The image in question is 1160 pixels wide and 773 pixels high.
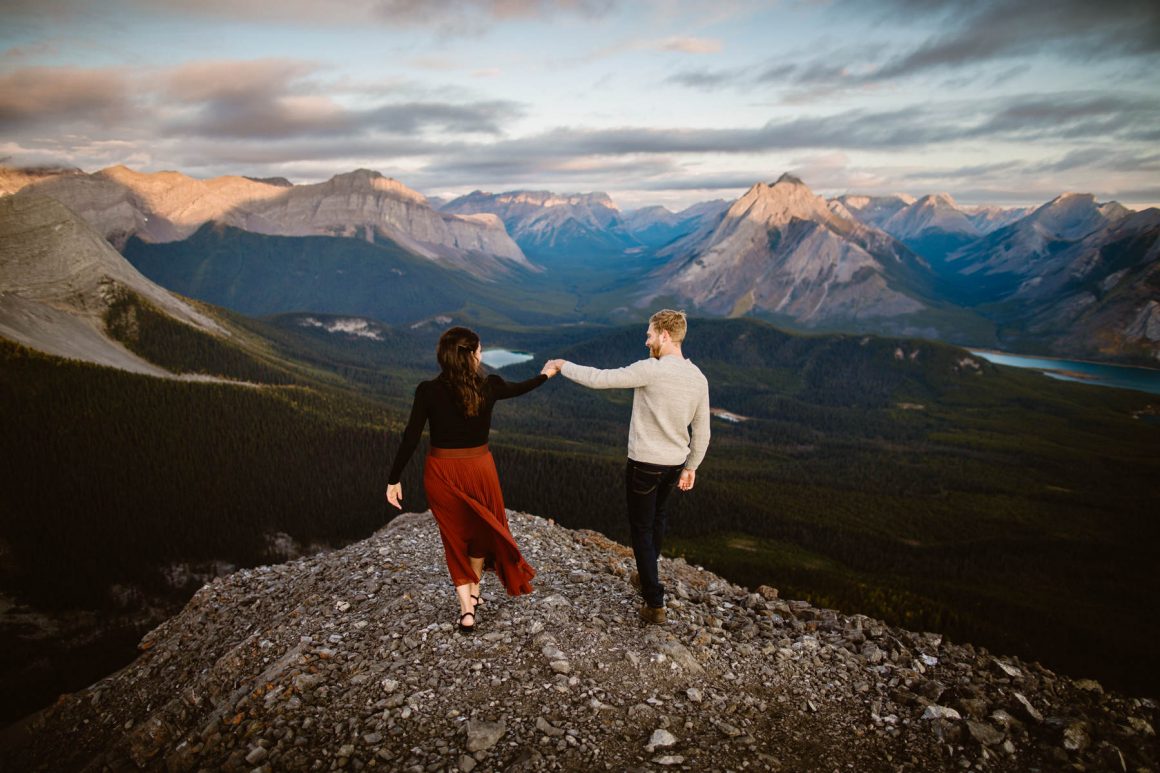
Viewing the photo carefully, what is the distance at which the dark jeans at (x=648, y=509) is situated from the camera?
34.8ft

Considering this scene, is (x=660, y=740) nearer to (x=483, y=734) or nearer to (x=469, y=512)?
(x=483, y=734)

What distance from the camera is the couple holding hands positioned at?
400 inches

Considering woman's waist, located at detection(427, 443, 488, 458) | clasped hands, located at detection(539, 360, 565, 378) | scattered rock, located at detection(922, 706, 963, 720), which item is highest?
clasped hands, located at detection(539, 360, 565, 378)

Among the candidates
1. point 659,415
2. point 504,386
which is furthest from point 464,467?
point 659,415

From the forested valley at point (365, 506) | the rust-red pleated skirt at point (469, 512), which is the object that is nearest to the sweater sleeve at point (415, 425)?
the rust-red pleated skirt at point (469, 512)

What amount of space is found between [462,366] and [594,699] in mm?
5825

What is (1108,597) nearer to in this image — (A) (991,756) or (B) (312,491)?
(A) (991,756)

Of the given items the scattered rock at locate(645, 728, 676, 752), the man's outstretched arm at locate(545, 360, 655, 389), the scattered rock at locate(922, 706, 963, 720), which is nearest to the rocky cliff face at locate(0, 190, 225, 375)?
the man's outstretched arm at locate(545, 360, 655, 389)

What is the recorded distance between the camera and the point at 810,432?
198375 millimetres

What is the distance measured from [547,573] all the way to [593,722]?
22.2 feet

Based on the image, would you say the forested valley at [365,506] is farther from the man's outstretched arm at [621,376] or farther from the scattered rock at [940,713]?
the man's outstretched arm at [621,376]

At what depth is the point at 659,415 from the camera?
10227mm

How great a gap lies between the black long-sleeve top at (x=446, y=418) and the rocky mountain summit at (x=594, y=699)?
12.5ft

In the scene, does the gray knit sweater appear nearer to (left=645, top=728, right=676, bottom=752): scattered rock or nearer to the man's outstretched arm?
the man's outstretched arm
